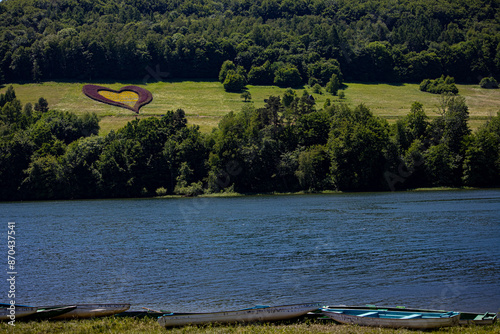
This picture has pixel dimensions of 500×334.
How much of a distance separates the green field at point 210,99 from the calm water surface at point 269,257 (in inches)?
2625

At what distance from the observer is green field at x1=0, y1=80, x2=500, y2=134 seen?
A: 140 m

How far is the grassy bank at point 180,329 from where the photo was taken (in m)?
20.2

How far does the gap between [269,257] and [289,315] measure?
18.5 meters

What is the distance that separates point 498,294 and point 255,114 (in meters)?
93.3

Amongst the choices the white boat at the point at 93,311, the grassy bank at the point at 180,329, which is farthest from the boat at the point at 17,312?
the white boat at the point at 93,311

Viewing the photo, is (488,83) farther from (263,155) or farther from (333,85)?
(263,155)

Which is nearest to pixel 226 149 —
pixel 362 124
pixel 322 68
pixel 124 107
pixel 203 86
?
pixel 362 124

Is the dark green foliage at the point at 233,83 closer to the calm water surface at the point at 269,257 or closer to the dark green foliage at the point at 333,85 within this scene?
the dark green foliage at the point at 333,85

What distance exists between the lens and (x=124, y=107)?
152250 mm

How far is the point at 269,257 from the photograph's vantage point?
133 feet

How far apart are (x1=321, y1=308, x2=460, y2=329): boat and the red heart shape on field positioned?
437 ft

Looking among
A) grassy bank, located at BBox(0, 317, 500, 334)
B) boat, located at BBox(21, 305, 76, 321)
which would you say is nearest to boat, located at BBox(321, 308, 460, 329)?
grassy bank, located at BBox(0, 317, 500, 334)

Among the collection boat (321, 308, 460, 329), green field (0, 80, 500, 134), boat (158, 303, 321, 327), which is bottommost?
boat (158, 303, 321, 327)

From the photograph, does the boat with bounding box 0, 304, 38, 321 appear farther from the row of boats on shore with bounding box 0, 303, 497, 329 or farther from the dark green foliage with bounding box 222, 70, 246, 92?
the dark green foliage with bounding box 222, 70, 246, 92
